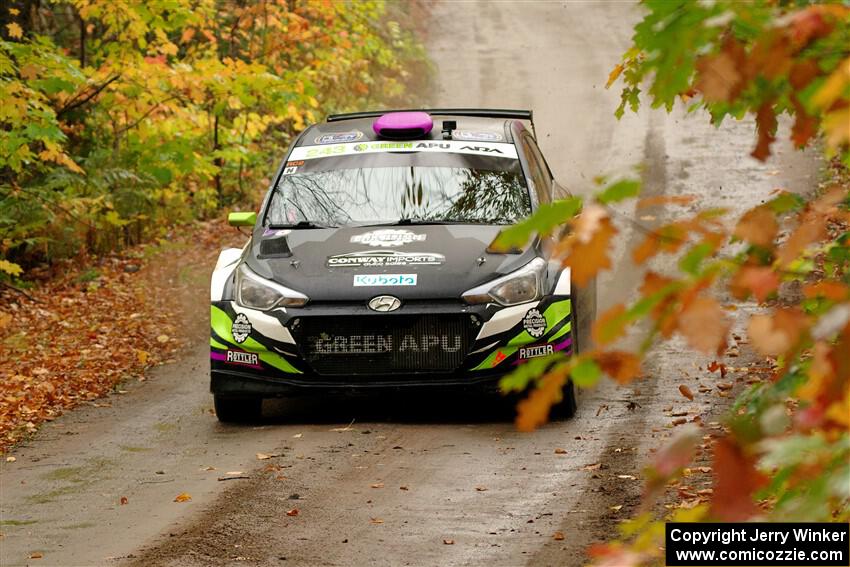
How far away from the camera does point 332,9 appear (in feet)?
63.1

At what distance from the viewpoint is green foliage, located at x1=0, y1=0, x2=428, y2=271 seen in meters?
13.3

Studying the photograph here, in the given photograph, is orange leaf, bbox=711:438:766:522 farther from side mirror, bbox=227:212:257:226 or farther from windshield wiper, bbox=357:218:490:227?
side mirror, bbox=227:212:257:226

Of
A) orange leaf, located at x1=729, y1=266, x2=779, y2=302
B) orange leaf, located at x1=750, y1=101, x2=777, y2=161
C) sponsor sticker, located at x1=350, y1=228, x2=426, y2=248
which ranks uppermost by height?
orange leaf, located at x1=750, y1=101, x2=777, y2=161

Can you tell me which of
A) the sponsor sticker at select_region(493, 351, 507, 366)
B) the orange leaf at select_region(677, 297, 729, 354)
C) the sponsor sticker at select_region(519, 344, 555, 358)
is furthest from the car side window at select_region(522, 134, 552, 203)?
the orange leaf at select_region(677, 297, 729, 354)

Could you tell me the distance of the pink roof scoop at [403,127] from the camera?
9.48 meters

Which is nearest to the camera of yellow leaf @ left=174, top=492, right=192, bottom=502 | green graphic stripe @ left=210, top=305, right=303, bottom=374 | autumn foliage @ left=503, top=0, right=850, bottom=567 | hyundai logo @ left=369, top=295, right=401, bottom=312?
autumn foliage @ left=503, top=0, right=850, bottom=567

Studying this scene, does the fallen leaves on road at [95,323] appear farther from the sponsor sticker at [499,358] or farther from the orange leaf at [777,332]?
the orange leaf at [777,332]

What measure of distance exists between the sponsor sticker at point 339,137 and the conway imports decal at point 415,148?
74 millimetres

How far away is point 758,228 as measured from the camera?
216 cm

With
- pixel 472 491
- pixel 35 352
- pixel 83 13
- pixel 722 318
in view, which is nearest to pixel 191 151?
pixel 83 13

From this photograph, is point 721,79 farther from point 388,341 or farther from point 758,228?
point 388,341

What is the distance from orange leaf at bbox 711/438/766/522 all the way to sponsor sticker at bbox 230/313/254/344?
658 centimetres

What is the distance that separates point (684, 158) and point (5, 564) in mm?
14964

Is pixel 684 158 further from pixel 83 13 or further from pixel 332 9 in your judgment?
pixel 83 13
